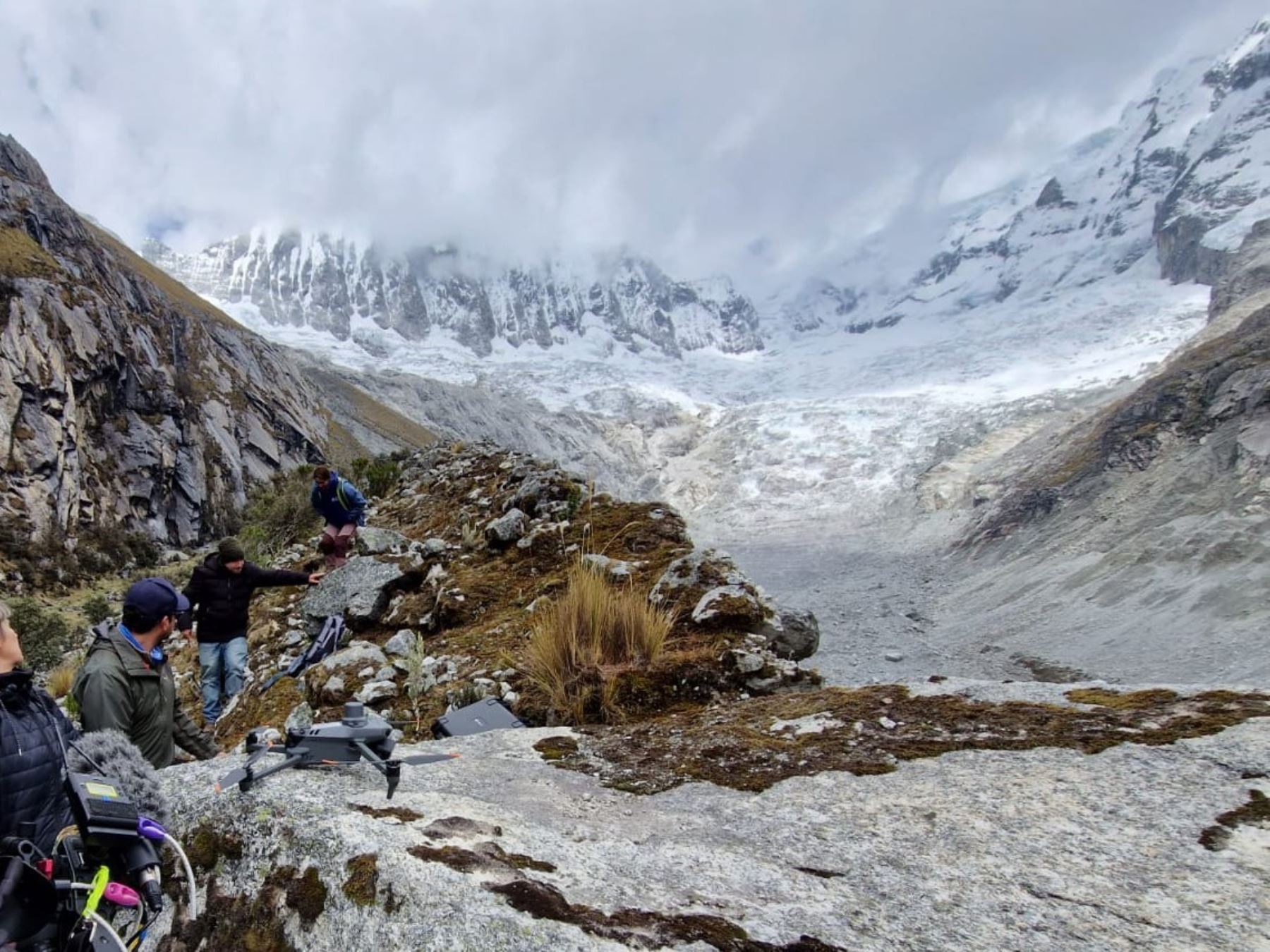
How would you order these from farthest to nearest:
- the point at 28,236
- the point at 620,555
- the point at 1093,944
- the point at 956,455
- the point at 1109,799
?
1. the point at 956,455
2. the point at 28,236
3. the point at 620,555
4. the point at 1109,799
5. the point at 1093,944

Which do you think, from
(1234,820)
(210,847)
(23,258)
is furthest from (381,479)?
(23,258)

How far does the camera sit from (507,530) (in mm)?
8008

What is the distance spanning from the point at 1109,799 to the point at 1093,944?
84 centimetres

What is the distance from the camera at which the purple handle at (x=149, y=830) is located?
1.88 meters

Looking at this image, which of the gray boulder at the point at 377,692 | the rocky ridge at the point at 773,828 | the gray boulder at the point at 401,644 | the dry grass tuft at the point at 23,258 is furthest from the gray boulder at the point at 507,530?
the dry grass tuft at the point at 23,258

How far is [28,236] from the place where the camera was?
3469 cm

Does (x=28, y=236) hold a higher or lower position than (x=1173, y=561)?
higher

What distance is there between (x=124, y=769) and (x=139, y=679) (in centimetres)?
202

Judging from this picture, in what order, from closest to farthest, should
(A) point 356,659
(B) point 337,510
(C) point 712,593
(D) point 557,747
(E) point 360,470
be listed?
1. (D) point 557,747
2. (C) point 712,593
3. (A) point 356,659
4. (B) point 337,510
5. (E) point 360,470

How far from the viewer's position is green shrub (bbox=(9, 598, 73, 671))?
1317cm

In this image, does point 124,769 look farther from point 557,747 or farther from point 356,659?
point 356,659

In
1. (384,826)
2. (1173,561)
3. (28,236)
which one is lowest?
(384,826)

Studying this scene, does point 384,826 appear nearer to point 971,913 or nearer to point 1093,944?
point 971,913

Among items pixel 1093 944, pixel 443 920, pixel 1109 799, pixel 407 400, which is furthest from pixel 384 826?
pixel 407 400
